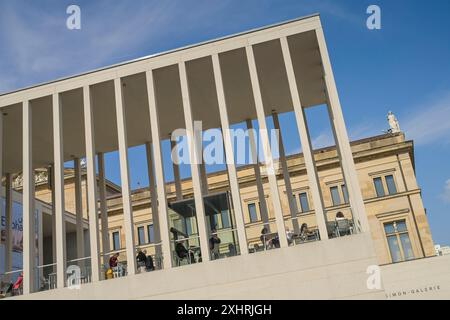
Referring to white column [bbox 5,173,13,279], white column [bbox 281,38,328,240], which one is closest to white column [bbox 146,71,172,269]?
white column [bbox 281,38,328,240]

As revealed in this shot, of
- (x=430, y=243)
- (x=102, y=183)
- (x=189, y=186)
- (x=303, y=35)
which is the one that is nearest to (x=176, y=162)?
(x=102, y=183)

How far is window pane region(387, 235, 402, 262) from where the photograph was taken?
4656 cm

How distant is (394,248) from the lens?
4709cm

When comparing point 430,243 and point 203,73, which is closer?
point 203,73

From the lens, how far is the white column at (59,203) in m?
18.0

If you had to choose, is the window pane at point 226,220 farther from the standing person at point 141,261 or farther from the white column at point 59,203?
the white column at point 59,203

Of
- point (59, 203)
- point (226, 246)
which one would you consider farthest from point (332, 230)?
point (59, 203)

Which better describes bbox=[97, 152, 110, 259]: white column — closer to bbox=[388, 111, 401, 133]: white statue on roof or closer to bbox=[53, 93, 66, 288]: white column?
bbox=[53, 93, 66, 288]: white column

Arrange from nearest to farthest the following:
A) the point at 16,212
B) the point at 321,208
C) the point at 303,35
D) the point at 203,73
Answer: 1. the point at 321,208
2. the point at 303,35
3. the point at 203,73
4. the point at 16,212

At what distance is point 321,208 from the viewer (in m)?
17.0

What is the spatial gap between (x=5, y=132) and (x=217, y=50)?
36.4 ft

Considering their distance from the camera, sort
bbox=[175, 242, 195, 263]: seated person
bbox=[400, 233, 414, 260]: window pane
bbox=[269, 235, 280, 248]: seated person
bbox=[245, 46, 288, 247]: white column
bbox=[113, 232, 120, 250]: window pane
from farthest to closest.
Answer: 1. bbox=[113, 232, 120, 250]: window pane
2. bbox=[400, 233, 414, 260]: window pane
3. bbox=[269, 235, 280, 248]: seated person
4. bbox=[175, 242, 195, 263]: seated person
5. bbox=[245, 46, 288, 247]: white column
